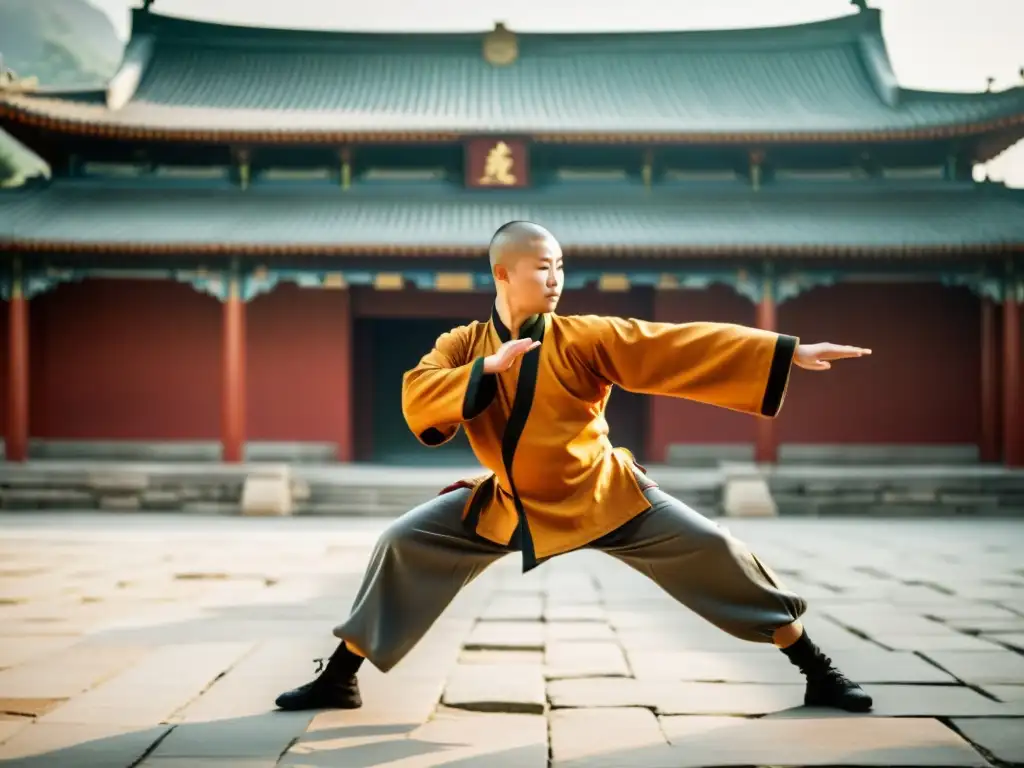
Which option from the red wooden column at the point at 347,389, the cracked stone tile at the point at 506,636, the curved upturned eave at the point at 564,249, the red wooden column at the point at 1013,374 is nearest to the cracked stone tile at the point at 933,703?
the cracked stone tile at the point at 506,636

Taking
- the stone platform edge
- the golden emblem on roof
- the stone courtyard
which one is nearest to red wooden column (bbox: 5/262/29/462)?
the stone platform edge

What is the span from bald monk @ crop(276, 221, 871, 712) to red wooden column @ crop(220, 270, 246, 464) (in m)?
8.46

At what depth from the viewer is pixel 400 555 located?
2611 mm

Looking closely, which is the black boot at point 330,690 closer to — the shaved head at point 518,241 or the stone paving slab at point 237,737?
the stone paving slab at point 237,737

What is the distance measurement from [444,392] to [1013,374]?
395 inches

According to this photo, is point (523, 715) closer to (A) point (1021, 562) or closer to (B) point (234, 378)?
(A) point (1021, 562)

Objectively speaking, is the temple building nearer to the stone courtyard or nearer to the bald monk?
the stone courtyard

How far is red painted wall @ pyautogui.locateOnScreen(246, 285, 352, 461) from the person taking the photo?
12.2 m

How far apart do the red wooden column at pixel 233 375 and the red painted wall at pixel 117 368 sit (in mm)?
1509

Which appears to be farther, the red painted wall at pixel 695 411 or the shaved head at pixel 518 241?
the red painted wall at pixel 695 411

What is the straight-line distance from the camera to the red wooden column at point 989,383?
11.3 metres

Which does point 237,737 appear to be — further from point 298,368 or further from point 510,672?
point 298,368

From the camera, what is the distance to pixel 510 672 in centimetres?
320

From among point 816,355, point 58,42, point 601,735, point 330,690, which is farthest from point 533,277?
point 58,42
